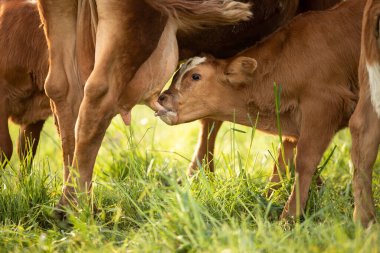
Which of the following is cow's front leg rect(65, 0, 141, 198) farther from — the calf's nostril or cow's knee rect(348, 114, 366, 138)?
cow's knee rect(348, 114, 366, 138)

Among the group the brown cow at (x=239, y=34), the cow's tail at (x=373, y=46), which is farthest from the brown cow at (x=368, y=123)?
the brown cow at (x=239, y=34)

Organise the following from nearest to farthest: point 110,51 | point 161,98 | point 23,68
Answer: point 110,51 → point 161,98 → point 23,68

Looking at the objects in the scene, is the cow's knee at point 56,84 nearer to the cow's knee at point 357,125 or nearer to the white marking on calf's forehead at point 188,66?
the white marking on calf's forehead at point 188,66

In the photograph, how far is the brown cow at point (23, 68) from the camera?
6.77 meters

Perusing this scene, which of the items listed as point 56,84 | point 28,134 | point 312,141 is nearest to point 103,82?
point 56,84

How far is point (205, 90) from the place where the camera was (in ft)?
18.8

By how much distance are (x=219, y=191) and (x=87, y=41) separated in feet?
4.45

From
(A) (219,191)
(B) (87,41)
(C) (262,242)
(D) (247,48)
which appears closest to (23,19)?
(B) (87,41)

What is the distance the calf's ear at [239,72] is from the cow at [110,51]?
0.88 ft

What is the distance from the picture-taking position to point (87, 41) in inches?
217

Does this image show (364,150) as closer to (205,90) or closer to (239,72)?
(239,72)

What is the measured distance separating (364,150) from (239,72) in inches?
52.2

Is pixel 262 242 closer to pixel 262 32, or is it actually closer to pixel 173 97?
pixel 173 97

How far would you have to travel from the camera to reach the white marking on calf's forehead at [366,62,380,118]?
4590mm
